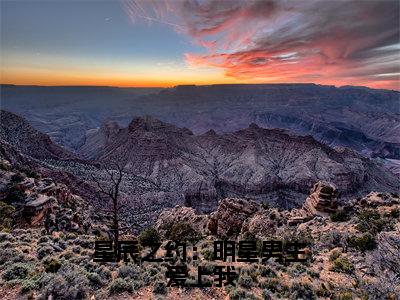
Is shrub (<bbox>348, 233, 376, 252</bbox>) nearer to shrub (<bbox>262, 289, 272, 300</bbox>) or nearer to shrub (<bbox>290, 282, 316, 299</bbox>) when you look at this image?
shrub (<bbox>290, 282, 316, 299</bbox>)

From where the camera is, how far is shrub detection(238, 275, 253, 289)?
50.1 ft

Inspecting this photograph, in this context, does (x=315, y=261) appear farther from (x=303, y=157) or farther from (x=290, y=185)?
(x=303, y=157)

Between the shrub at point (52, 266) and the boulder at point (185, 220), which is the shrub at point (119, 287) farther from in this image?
the boulder at point (185, 220)

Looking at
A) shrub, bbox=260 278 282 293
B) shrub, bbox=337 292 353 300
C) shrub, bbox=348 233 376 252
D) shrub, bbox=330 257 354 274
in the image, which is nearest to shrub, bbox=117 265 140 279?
shrub, bbox=260 278 282 293

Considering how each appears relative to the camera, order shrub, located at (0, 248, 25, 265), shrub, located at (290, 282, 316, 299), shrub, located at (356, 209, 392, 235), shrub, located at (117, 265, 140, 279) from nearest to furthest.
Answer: shrub, located at (117, 265, 140, 279) → shrub, located at (290, 282, 316, 299) → shrub, located at (0, 248, 25, 265) → shrub, located at (356, 209, 392, 235)

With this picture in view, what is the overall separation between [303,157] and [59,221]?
121 meters

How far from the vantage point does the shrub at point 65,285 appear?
12.1 m

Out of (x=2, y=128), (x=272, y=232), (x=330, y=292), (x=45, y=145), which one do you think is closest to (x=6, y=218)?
(x=272, y=232)

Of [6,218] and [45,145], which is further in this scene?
[45,145]

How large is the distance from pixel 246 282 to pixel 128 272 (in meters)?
5.71

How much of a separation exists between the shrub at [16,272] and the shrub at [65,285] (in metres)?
1.33

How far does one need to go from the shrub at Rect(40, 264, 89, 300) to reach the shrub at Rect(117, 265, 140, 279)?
1.83 metres

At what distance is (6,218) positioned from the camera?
30.2 m

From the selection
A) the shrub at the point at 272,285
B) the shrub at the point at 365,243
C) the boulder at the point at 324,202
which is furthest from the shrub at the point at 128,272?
the boulder at the point at 324,202
